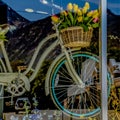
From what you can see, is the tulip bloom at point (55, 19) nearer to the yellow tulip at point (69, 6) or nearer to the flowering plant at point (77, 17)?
the flowering plant at point (77, 17)

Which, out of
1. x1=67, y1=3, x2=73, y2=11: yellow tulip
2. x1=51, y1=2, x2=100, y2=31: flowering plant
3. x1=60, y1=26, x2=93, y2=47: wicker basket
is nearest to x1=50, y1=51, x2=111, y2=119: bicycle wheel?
x1=60, y1=26, x2=93, y2=47: wicker basket

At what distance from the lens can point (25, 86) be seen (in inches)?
246

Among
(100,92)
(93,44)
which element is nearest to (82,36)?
(93,44)

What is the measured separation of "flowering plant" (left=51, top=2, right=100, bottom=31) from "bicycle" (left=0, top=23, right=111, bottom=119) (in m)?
0.15

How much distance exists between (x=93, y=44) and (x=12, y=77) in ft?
3.37

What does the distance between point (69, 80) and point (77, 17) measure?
747 mm

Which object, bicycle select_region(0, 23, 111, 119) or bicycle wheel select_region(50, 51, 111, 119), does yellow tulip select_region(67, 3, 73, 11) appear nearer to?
bicycle select_region(0, 23, 111, 119)

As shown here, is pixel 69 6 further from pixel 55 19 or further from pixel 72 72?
pixel 72 72

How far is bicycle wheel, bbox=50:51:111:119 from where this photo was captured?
6.29 metres

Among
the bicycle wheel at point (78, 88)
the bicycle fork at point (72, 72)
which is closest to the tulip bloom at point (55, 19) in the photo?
the bicycle fork at point (72, 72)

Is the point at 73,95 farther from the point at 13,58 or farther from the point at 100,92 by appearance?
the point at 13,58

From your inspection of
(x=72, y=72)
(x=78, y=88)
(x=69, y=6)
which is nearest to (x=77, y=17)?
(x=69, y=6)

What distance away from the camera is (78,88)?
Answer: 249 inches

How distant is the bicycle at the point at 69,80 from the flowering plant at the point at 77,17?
0.50 ft
